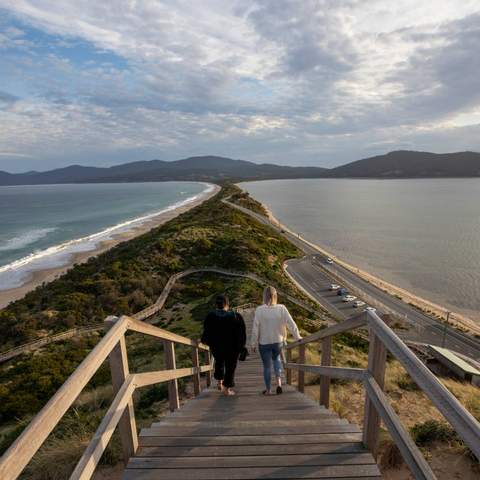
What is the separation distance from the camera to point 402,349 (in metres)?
2.29

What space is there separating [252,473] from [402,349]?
4.89ft

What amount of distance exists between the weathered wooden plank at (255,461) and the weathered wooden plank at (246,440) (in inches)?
8.2

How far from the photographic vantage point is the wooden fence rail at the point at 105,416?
4.58ft

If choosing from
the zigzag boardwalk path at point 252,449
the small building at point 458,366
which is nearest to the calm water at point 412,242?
the small building at point 458,366

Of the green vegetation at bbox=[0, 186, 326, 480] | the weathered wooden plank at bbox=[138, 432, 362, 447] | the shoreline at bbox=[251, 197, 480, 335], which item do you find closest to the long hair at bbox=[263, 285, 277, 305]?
the weathered wooden plank at bbox=[138, 432, 362, 447]

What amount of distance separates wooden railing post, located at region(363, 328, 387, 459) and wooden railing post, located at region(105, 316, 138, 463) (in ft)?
6.37

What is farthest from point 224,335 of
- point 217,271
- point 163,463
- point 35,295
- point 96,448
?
point 35,295

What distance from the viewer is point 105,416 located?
2.41 m

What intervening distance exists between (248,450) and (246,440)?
0.51 feet

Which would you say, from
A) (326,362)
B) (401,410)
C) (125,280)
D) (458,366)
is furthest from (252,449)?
(125,280)

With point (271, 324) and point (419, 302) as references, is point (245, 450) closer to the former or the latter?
point (271, 324)

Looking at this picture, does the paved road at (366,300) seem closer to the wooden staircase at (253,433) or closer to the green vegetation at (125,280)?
the green vegetation at (125,280)

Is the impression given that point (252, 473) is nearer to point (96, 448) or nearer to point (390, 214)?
point (96, 448)

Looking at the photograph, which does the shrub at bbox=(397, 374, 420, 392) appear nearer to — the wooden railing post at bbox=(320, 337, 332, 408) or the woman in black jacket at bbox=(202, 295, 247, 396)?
the wooden railing post at bbox=(320, 337, 332, 408)
